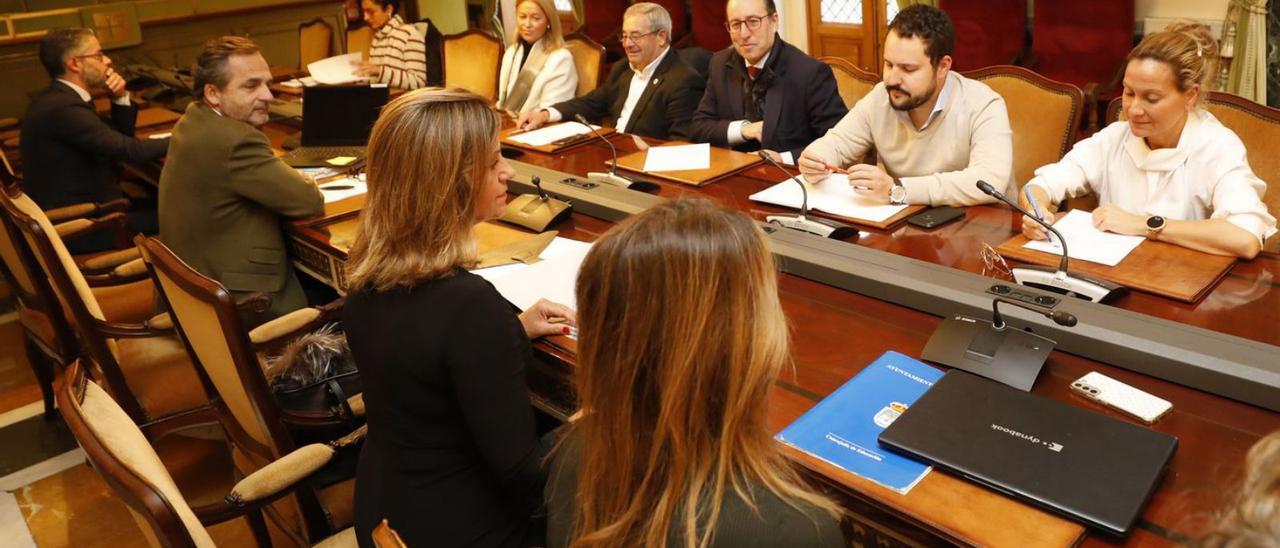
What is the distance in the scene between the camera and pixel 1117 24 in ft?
13.7

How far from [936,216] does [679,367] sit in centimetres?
143

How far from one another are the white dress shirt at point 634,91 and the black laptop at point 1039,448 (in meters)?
2.51

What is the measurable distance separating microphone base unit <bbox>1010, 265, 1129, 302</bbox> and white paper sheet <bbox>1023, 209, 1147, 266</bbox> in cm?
12

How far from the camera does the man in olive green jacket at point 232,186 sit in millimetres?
2445

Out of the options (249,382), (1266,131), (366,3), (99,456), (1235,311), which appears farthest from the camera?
(366,3)

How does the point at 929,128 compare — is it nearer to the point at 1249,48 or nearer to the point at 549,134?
the point at 549,134

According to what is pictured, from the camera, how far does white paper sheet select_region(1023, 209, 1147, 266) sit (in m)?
1.85

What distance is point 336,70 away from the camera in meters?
4.95

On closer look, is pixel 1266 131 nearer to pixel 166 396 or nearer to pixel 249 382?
pixel 249 382

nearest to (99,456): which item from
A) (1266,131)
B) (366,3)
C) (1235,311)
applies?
(1235,311)

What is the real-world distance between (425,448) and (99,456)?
467 millimetres

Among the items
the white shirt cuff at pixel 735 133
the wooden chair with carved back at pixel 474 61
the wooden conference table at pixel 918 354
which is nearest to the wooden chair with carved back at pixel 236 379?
the wooden conference table at pixel 918 354

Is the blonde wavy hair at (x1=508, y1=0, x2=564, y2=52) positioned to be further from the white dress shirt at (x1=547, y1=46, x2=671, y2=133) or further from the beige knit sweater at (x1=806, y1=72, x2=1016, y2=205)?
the beige knit sweater at (x1=806, y1=72, x2=1016, y2=205)

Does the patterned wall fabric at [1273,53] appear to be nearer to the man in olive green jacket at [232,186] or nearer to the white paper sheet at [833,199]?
the white paper sheet at [833,199]
